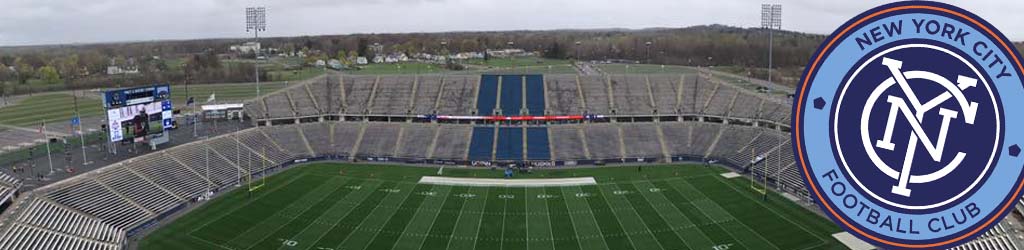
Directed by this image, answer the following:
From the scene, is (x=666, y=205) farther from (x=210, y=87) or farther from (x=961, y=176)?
(x=210, y=87)

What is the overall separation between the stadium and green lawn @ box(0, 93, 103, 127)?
20648 millimetres

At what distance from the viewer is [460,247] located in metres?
34.6

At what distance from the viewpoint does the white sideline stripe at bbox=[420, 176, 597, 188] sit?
4934 centimetres

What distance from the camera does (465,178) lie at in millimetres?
51531

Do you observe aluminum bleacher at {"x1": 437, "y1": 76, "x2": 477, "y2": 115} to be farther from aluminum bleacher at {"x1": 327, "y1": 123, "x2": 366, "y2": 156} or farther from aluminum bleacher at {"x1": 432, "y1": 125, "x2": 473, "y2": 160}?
aluminum bleacher at {"x1": 327, "y1": 123, "x2": 366, "y2": 156}

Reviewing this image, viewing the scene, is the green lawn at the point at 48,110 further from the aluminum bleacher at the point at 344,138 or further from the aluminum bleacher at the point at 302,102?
the aluminum bleacher at the point at 344,138

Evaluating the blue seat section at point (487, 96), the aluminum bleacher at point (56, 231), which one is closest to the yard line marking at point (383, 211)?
the aluminum bleacher at point (56, 231)

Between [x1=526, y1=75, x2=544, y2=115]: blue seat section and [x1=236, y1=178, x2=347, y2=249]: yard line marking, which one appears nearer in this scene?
[x1=236, y1=178, x2=347, y2=249]: yard line marking

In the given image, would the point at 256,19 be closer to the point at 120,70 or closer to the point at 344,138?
the point at 344,138

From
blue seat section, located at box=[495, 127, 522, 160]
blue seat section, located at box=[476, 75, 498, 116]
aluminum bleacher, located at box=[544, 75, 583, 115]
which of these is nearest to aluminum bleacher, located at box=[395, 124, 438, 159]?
blue seat section, located at box=[476, 75, 498, 116]

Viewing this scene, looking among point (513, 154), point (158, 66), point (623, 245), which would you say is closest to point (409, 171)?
point (513, 154)

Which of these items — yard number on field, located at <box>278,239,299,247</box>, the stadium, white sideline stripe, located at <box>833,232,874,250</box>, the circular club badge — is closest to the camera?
the circular club badge

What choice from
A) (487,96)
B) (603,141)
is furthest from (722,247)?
(487,96)

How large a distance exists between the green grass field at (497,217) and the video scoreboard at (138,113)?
8790mm
